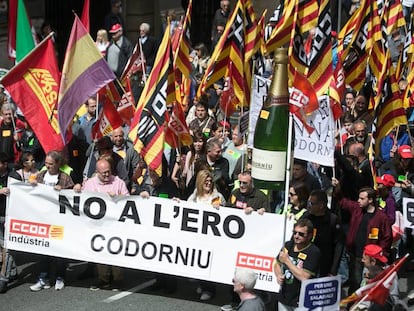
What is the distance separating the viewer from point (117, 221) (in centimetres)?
1085

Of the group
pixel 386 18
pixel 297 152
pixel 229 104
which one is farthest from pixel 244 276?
pixel 386 18

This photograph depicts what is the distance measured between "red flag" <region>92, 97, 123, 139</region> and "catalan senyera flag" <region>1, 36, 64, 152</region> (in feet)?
2.63

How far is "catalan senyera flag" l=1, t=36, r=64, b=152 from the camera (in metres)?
11.3

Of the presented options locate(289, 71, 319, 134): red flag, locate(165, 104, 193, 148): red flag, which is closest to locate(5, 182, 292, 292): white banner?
locate(289, 71, 319, 134): red flag

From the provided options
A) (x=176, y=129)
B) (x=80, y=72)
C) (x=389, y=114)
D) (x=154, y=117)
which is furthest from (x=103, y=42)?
(x=389, y=114)

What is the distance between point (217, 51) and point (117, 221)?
11.9 feet

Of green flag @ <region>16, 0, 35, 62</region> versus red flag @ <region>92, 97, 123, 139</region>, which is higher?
green flag @ <region>16, 0, 35, 62</region>

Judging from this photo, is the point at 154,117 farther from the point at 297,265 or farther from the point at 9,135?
the point at 297,265

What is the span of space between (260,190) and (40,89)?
9.14 feet

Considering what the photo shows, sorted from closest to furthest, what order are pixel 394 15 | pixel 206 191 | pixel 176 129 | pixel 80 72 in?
pixel 206 191, pixel 80 72, pixel 176 129, pixel 394 15

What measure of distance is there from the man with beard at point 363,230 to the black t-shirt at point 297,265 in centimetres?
140

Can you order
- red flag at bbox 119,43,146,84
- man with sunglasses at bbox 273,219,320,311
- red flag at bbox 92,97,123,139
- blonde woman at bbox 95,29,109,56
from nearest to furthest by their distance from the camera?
man with sunglasses at bbox 273,219,320,311, red flag at bbox 92,97,123,139, red flag at bbox 119,43,146,84, blonde woman at bbox 95,29,109,56

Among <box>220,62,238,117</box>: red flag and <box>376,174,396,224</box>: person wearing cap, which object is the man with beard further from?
<box>220,62,238,117</box>: red flag

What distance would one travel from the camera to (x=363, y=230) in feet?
34.0
